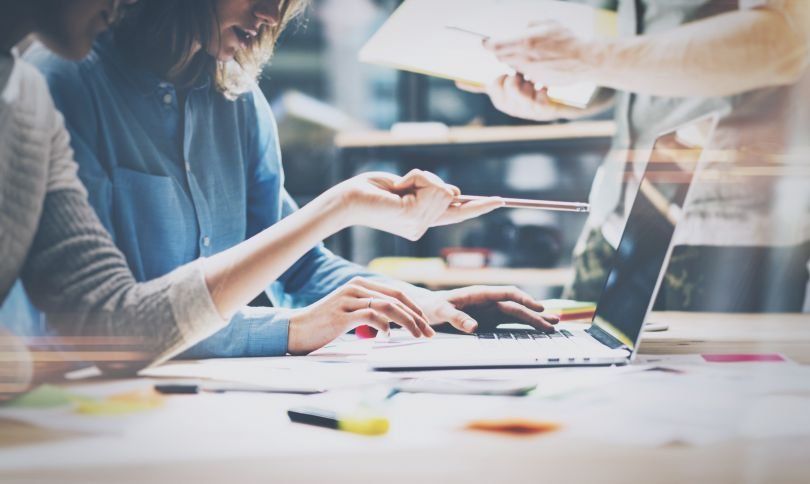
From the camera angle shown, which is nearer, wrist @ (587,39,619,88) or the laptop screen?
the laptop screen

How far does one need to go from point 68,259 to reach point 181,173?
26 centimetres

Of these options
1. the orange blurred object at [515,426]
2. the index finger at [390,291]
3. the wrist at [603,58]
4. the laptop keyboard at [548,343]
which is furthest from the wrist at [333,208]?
the wrist at [603,58]

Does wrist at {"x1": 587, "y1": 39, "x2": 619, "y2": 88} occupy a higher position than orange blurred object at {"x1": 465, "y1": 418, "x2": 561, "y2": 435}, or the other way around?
wrist at {"x1": 587, "y1": 39, "x2": 619, "y2": 88}

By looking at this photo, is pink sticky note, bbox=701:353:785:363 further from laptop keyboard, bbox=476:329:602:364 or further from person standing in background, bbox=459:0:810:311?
person standing in background, bbox=459:0:810:311

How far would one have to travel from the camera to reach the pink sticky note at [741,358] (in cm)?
103

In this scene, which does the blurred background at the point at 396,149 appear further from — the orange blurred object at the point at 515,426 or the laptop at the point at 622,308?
the orange blurred object at the point at 515,426

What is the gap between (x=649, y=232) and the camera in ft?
3.61

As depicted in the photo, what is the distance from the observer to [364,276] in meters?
1.27

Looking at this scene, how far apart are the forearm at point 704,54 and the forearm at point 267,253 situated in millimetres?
644

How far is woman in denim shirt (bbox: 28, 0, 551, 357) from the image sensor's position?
1078 millimetres

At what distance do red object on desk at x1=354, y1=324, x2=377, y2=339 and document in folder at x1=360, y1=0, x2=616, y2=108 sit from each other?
0.55m

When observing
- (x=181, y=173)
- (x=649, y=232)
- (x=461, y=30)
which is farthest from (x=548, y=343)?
(x=181, y=173)

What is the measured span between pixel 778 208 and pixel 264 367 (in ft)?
4.02

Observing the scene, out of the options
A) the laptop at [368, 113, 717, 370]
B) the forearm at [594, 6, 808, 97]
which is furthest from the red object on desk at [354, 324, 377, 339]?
the forearm at [594, 6, 808, 97]
